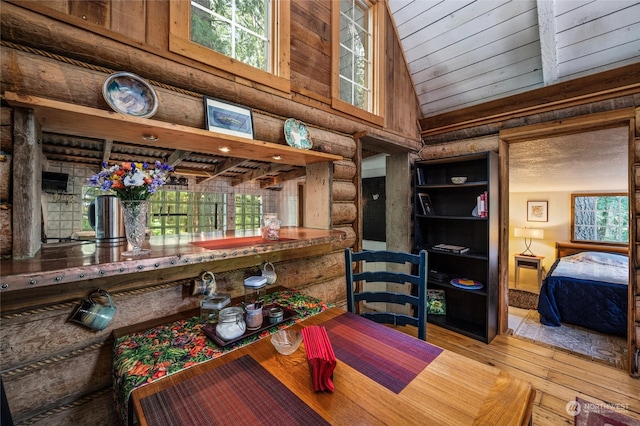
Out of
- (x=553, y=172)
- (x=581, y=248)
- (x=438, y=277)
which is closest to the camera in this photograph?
(x=438, y=277)

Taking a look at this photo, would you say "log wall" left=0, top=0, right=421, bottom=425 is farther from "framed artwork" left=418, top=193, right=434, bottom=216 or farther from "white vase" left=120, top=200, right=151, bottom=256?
"framed artwork" left=418, top=193, right=434, bottom=216

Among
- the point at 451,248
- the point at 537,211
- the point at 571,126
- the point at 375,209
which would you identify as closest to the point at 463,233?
the point at 451,248

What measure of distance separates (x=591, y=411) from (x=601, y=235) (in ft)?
17.1

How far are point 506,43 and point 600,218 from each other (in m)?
5.24

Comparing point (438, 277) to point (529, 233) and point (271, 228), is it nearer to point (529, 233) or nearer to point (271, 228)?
point (271, 228)

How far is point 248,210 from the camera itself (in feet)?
18.3

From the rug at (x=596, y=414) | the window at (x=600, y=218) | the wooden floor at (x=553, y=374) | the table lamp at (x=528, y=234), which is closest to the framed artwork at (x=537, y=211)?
the table lamp at (x=528, y=234)

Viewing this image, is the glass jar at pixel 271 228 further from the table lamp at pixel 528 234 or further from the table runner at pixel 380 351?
the table lamp at pixel 528 234

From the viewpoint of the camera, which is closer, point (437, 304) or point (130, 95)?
point (130, 95)

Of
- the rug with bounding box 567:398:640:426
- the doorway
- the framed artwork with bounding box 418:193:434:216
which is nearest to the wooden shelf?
the framed artwork with bounding box 418:193:434:216

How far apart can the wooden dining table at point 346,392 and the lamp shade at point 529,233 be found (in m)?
6.03

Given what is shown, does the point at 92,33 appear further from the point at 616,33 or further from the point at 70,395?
the point at 616,33

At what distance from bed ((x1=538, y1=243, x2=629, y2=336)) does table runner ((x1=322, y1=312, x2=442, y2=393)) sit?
3.24 meters

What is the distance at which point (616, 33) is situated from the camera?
1897mm
